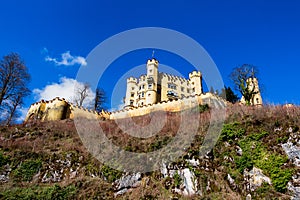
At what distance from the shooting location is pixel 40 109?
104ft

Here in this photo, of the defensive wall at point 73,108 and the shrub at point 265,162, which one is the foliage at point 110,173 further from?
the defensive wall at point 73,108

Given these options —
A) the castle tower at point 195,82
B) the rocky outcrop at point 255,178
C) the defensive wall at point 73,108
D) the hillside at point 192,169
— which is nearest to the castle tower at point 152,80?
the castle tower at point 195,82

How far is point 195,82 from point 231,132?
4865 centimetres

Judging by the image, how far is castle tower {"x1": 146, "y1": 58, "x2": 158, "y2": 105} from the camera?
172ft

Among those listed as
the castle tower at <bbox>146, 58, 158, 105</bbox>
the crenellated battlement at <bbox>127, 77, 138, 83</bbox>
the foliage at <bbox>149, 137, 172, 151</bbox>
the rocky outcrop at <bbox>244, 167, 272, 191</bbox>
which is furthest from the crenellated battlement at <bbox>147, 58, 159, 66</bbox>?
the rocky outcrop at <bbox>244, 167, 272, 191</bbox>

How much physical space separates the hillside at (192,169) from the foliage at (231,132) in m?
0.03

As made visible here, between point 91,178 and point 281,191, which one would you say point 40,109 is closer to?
point 91,178

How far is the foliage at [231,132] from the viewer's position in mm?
12566

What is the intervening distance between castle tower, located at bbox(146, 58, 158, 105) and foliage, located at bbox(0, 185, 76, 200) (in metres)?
40.4

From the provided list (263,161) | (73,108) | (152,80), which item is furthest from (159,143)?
(152,80)

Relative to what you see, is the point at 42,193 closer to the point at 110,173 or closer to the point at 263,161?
the point at 110,173

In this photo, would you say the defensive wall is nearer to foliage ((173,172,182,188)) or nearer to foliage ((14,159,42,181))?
foliage ((14,159,42,181))

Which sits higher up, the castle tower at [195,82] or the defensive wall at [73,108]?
the castle tower at [195,82]

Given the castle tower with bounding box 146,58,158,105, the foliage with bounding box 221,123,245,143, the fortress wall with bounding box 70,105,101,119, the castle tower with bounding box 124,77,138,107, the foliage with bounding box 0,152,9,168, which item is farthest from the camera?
the castle tower with bounding box 124,77,138,107
